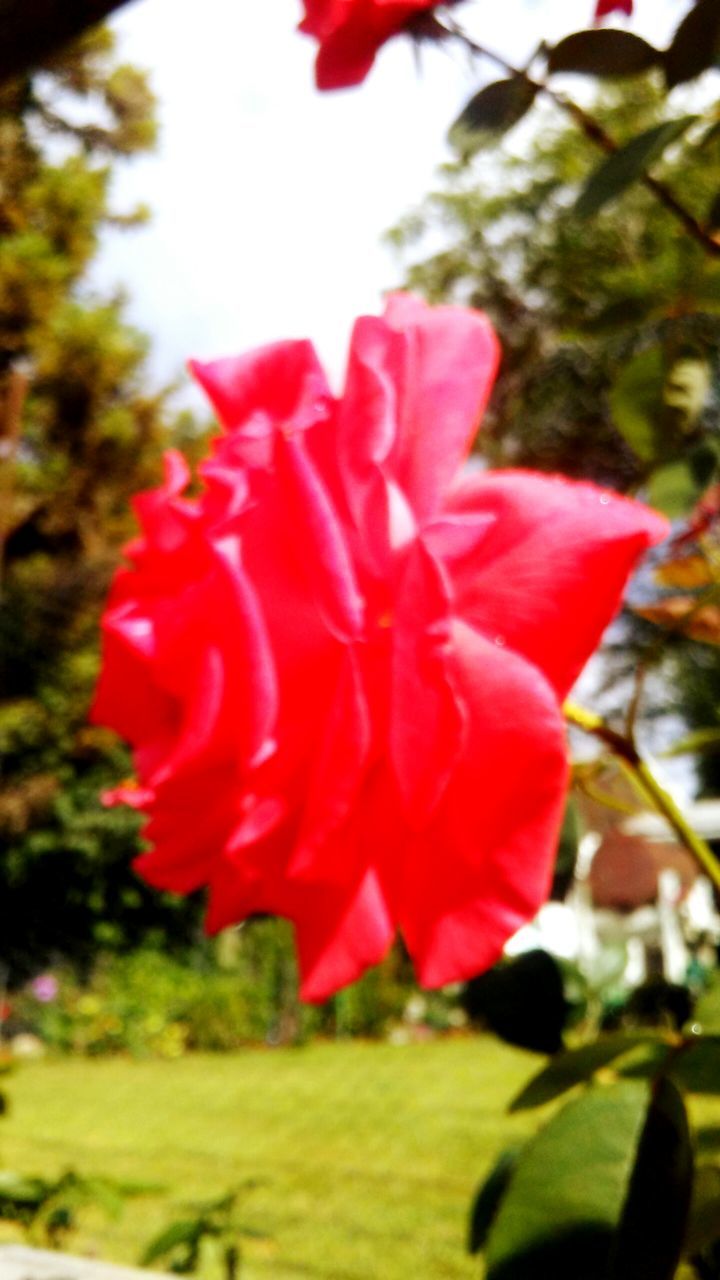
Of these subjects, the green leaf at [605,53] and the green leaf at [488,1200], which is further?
the green leaf at [488,1200]

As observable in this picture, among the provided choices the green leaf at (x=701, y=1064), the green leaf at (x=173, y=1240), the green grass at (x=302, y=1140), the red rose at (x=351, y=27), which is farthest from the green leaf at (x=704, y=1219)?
the green grass at (x=302, y=1140)

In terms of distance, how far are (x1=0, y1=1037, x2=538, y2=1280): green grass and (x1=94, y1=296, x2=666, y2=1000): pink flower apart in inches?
33.0

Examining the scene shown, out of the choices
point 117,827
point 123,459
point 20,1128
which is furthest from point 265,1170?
point 123,459

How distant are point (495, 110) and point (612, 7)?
5 centimetres

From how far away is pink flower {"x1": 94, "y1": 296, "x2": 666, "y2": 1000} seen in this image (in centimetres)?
24

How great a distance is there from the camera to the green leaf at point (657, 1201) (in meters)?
0.26

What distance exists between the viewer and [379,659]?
10.0 inches

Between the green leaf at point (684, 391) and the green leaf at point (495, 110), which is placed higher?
the green leaf at point (495, 110)

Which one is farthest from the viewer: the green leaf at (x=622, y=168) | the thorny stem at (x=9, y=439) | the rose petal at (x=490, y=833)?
the thorny stem at (x=9, y=439)

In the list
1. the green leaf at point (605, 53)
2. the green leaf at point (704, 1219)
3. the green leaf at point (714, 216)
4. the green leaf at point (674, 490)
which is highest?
the green leaf at point (605, 53)

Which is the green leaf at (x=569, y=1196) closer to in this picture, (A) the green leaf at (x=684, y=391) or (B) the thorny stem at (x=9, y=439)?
(A) the green leaf at (x=684, y=391)

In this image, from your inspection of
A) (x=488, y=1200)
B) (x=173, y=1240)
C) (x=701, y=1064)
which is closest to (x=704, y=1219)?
(x=701, y=1064)

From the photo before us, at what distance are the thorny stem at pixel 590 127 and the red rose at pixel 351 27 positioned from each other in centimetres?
3

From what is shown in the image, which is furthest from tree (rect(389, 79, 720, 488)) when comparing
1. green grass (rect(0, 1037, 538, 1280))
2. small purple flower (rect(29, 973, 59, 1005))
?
small purple flower (rect(29, 973, 59, 1005))
